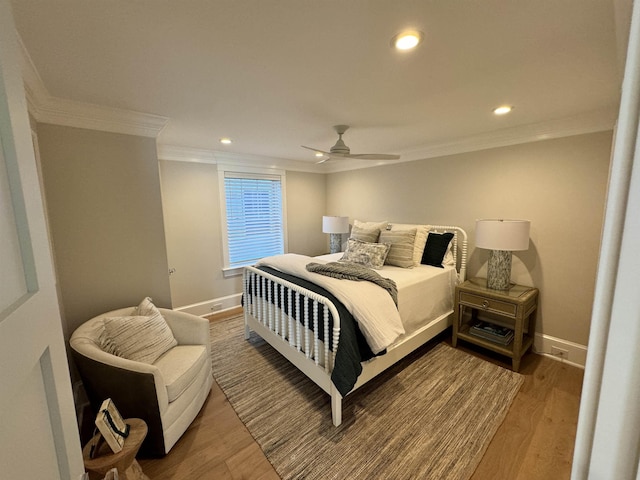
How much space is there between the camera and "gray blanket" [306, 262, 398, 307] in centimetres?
226

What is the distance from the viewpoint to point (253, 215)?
4.19 metres

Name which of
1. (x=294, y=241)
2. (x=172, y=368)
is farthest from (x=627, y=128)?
(x=294, y=241)

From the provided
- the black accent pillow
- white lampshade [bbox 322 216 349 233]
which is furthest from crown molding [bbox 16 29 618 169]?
white lampshade [bbox 322 216 349 233]

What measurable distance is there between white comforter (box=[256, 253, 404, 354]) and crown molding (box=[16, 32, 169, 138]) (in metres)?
1.93

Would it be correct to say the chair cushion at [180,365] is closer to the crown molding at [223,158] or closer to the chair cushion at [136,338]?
the chair cushion at [136,338]

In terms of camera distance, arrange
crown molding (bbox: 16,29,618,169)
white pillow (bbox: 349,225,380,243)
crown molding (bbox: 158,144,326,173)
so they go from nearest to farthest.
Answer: crown molding (bbox: 16,29,618,169), crown molding (bbox: 158,144,326,173), white pillow (bbox: 349,225,380,243)

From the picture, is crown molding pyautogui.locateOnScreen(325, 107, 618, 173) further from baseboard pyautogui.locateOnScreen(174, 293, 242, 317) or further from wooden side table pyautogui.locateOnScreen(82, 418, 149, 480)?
wooden side table pyautogui.locateOnScreen(82, 418, 149, 480)

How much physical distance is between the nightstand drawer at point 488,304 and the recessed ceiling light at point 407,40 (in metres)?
2.36

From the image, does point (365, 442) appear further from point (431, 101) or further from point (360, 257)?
point (431, 101)

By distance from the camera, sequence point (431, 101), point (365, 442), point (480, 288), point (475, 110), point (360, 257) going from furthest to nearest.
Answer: point (360, 257), point (480, 288), point (475, 110), point (431, 101), point (365, 442)

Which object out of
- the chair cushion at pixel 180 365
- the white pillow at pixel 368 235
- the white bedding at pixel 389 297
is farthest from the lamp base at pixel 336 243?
the chair cushion at pixel 180 365

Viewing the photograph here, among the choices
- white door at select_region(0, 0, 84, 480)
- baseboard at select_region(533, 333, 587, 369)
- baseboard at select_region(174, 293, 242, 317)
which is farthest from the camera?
baseboard at select_region(174, 293, 242, 317)

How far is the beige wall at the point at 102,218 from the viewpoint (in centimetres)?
200

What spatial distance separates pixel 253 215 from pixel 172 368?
270 centimetres
